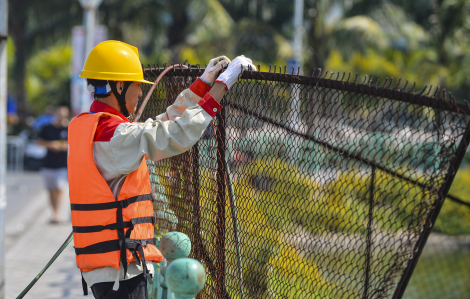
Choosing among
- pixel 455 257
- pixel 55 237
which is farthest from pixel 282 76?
pixel 455 257

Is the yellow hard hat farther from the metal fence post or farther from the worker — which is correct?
the metal fence post

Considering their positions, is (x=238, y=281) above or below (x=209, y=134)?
below

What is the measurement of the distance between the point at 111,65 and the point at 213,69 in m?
0.51

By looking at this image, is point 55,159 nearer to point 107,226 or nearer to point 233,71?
point 107,226

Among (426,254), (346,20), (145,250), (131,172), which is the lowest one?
(426,254)

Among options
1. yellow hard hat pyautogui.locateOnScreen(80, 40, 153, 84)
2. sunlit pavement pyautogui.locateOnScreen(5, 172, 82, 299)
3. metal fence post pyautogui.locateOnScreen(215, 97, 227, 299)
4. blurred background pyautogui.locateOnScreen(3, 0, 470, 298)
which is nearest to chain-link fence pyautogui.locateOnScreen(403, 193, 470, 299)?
sunlit pavement pyautogui.locateOnScreen(5, 172, 82, 299)

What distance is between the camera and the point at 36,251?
6.68 metres

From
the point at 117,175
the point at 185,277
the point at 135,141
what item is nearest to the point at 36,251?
the point at 117,175

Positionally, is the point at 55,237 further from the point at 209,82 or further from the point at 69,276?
the point at 209,82

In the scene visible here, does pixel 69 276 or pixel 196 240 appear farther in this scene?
pixel 69 276

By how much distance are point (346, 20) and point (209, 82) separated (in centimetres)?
1832

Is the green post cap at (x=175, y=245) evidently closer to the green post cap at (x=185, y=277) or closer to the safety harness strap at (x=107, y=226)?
the safety harness strap at (x=107, y=226)

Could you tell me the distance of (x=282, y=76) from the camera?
2.45m

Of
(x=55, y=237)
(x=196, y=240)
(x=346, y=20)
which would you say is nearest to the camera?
(x=196, y=240)
